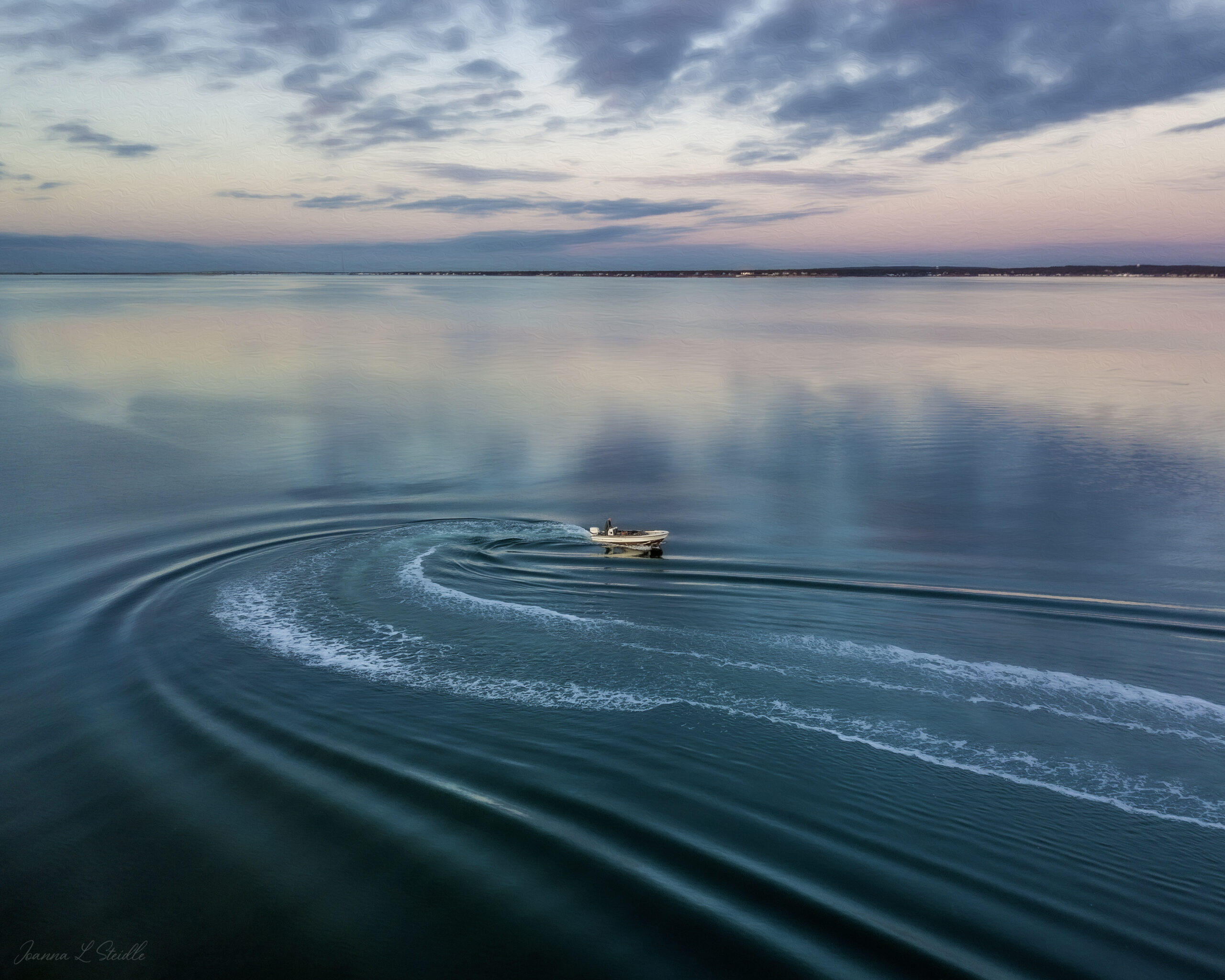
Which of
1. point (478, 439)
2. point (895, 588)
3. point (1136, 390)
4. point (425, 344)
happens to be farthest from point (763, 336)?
point (895, 588)

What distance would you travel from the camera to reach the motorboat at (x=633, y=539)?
2544 cm

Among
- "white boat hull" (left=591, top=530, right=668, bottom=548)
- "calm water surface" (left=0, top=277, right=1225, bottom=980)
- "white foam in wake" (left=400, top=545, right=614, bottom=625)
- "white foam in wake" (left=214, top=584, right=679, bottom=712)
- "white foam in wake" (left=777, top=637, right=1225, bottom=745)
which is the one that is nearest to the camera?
"calm water surface" (left=0, top=277, right=1225, bottom=980)

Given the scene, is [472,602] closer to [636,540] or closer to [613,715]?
[636,540]

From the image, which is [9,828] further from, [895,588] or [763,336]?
[763,336]

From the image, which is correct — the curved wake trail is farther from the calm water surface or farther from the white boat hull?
the white boat hull

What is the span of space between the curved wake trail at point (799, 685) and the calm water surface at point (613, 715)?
0.32 ft

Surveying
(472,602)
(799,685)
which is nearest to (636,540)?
(472,602)

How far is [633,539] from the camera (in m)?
25.4

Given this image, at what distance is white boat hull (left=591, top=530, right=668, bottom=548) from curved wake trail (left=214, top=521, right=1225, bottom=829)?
452 cm

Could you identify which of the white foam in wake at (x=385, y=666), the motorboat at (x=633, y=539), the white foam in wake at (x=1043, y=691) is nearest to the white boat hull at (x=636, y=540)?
the motorboat at (x=633, y=539)

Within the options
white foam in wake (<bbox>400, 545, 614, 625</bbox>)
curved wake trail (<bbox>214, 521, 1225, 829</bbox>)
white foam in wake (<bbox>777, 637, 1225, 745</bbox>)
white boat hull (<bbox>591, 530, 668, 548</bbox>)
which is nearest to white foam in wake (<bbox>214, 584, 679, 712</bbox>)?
curved wake trail (<bbox>214, 521, 1225, 829</bbox>)

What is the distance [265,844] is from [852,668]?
1205 cm

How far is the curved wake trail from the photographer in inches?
587

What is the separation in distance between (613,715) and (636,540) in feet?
30.3
